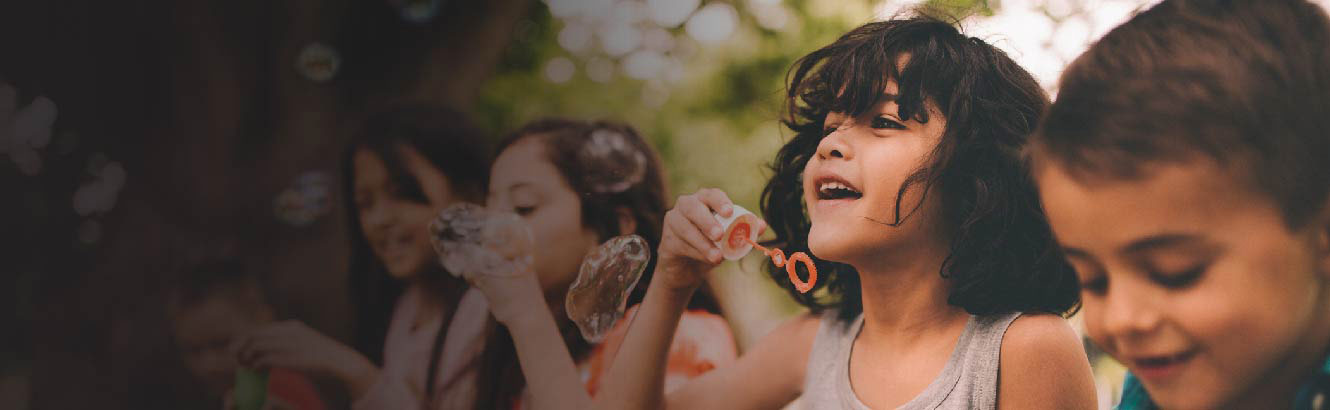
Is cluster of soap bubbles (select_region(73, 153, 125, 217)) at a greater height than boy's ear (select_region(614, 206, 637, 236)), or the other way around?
cluster of soap bubbles (select_region(73, 153, 125, 217))

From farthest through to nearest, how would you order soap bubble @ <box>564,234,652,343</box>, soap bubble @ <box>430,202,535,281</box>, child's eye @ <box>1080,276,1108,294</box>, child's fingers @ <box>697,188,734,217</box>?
soap bubble @ <box>430,202,535,281</box>
soap bubble @ <box>564,234,652,343</box>
child's fingers @ <box>697,188,734,217</box>
child's eye @ <box>1080,276,1108,294</box>

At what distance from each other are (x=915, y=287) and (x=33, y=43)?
2745 millimetres

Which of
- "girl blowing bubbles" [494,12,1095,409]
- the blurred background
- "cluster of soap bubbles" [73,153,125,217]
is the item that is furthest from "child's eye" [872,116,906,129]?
"cluster of soap bubbles" [73,153,125,217]

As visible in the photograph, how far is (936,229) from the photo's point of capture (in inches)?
63.6

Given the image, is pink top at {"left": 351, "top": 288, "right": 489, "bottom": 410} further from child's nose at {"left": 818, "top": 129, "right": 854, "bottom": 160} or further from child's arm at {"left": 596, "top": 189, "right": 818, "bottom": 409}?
child's nose at {"left": 818, "top": 129, "right": 854, "bottom": 160}

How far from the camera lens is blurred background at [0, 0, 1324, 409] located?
8.83 ft

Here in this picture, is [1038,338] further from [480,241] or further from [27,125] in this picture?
[27,125]

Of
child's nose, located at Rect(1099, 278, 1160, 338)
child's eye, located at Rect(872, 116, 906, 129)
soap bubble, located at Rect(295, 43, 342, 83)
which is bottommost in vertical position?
child's nose, located at Rect(1099, 278, 1160, 338)

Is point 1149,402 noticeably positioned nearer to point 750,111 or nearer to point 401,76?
point 750,111

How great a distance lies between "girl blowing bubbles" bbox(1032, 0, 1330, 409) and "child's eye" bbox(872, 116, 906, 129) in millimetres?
245

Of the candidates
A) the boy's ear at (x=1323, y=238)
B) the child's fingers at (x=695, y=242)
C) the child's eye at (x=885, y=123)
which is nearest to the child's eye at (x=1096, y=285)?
the boy's ear at (x=1323, y=238)

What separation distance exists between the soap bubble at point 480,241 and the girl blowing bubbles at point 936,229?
76cm

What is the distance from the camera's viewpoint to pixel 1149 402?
1.52 metres

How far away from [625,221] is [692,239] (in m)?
0.34
